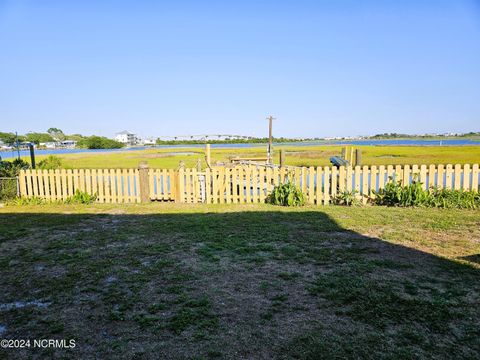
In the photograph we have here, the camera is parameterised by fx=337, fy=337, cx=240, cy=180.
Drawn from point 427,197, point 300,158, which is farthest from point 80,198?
point 300,158

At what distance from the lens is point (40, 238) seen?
6.73 m

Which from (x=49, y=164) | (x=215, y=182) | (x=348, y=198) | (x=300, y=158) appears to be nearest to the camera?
(x=348, y=198)

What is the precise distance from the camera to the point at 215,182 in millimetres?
11438

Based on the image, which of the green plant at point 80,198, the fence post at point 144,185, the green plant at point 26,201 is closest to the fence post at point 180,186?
the fence post at point 144,185

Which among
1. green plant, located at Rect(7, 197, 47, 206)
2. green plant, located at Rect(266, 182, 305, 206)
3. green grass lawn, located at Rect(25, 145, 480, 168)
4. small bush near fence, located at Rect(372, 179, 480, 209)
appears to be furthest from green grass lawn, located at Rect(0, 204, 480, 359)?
green grass lawn, located at Rect(25, 145, 480, 168)

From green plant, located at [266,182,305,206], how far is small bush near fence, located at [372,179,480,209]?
2559 mm

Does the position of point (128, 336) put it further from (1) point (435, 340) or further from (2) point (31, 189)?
(2) point (31, 189)

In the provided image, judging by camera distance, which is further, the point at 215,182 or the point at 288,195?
the point at 215,182

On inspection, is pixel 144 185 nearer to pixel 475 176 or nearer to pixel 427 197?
pixel 427 197

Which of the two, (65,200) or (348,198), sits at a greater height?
(348,198)

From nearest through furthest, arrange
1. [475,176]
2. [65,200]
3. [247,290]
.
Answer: [247,290], [475,176], [65,200]

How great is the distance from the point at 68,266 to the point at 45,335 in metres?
1.99

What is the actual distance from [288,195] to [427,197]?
12.9 ft

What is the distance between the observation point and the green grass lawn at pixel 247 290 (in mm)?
2992
